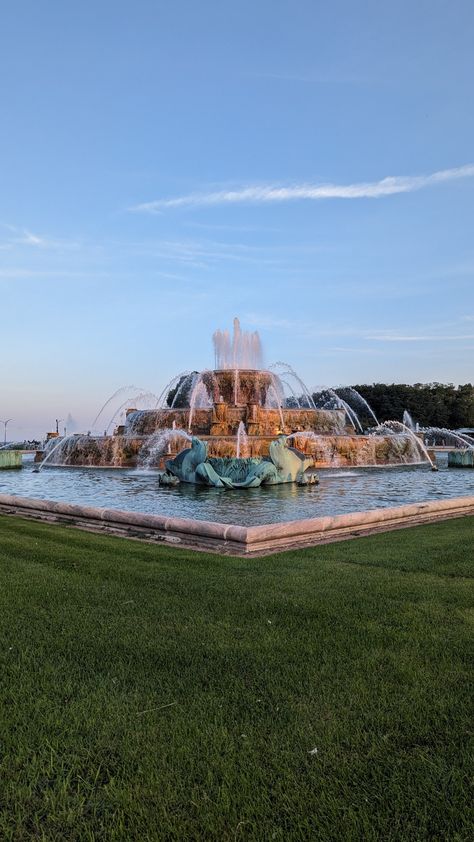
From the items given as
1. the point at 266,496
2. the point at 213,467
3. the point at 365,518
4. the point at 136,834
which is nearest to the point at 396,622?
the point at 136,834

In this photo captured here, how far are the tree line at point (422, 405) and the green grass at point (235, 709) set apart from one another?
8031cm

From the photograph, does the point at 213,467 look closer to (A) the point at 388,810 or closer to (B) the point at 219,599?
(B) the point at 219,599

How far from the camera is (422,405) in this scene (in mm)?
83500

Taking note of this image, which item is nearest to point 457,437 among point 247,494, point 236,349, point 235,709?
point 236,349

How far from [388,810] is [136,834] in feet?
3.34

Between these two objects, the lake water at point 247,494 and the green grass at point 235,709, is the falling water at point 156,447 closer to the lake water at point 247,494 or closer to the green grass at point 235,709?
the lake water at point 247,494

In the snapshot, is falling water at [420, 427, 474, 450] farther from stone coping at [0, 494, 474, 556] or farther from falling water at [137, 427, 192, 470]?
stone coping at [0, 494, 474, 556]

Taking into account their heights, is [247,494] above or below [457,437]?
below

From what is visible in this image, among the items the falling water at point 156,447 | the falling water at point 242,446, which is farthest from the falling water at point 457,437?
the falling water at point 156,447

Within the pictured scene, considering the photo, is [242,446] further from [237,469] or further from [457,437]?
[457,437]

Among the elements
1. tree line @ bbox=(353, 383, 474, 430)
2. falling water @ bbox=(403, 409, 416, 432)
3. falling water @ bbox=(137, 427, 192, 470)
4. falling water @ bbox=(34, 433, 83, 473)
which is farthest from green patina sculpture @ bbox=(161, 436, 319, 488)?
tree line @ bbox=(353, 383, 474, 430)

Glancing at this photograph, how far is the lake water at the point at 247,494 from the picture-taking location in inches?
467

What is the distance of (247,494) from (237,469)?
72.7 inches

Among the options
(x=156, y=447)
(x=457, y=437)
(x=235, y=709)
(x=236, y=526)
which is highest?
(x=457, y=437)
